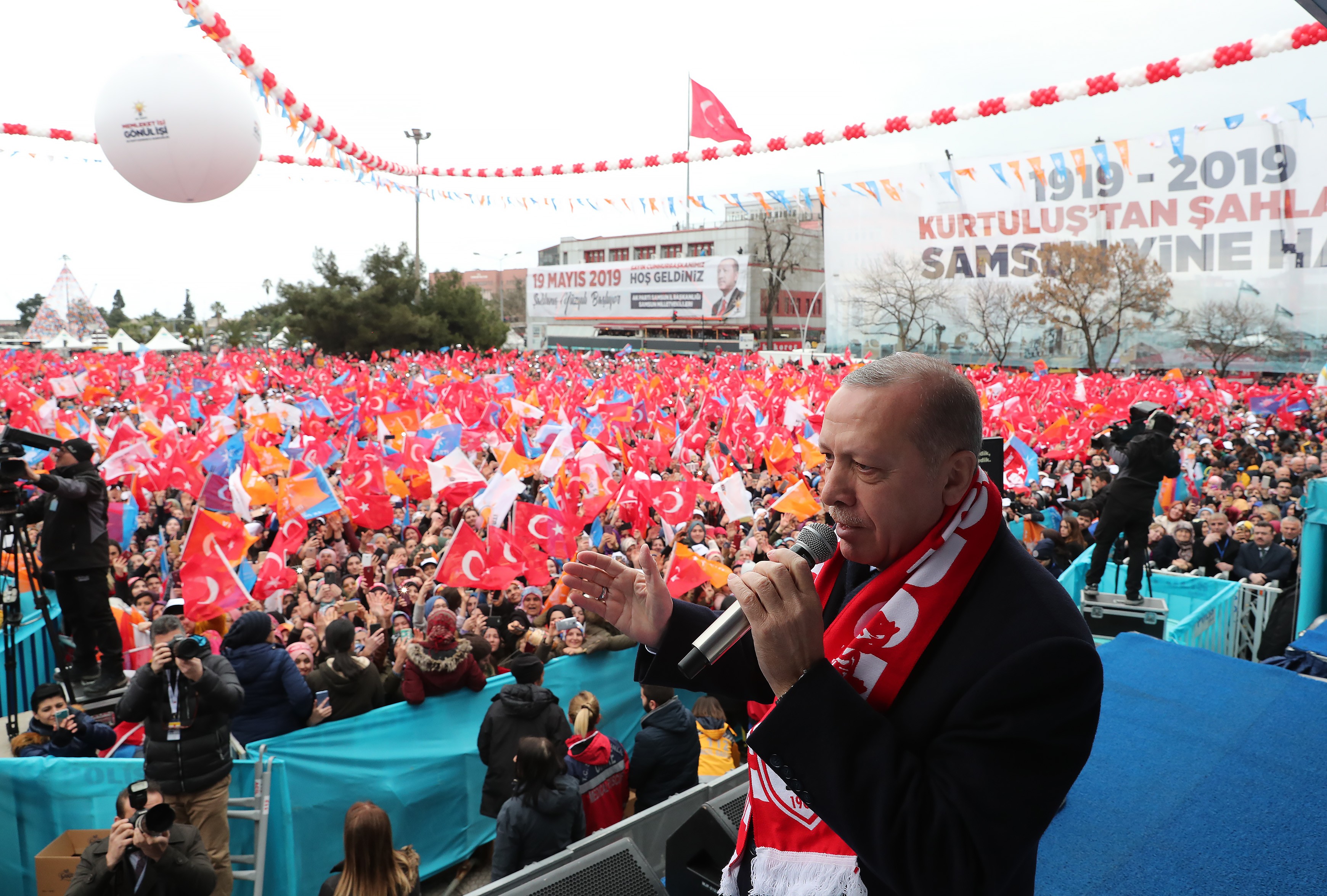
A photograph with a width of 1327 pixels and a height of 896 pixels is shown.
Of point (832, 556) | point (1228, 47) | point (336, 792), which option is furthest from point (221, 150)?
point (1228, 47)

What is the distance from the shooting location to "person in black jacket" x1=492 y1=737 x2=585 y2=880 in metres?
4.18

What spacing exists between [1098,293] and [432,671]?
1711 inches

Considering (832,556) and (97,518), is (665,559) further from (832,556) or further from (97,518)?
(832,556)

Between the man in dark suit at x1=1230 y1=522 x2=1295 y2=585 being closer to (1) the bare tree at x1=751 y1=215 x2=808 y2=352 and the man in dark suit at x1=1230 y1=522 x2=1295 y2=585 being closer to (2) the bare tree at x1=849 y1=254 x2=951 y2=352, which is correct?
(2) the bare tree at x1=849 y1=254 x2=951 y2=352

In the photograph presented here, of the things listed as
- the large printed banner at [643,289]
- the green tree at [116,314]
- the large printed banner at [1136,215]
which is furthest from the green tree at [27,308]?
the large printed banner at [1136,215]

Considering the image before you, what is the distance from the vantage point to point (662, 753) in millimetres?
5008

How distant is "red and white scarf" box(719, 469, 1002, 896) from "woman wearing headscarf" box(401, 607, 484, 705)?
431cm

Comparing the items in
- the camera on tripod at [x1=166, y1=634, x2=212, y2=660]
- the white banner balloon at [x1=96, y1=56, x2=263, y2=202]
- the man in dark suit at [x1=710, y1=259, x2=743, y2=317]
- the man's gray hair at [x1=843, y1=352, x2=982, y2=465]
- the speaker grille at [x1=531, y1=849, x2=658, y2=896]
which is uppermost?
the man in dark suit at [x1=710, y1=259, x2=743, y2=317]

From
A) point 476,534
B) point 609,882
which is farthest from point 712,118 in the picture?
point 609,882

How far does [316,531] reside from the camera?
33.6 feet

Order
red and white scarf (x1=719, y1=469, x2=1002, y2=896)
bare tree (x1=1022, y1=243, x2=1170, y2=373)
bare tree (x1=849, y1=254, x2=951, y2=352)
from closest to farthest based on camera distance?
red and white scarf (x1=719, y1=469, x2=1002, y2=896)
bare tree (x1=1022, y1=243, x2=1170, y2=373)
bare tree (x1=849, y1=254, x2=951, y2=352)

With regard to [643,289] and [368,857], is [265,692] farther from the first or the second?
[643,289]

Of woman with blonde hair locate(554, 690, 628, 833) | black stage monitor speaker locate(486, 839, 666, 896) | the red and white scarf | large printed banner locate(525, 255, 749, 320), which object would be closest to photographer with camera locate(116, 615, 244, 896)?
woman with blonde hair locate(554, 690, 628, 833)

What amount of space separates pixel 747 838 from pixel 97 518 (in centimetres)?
622
